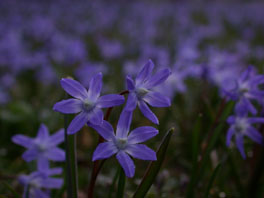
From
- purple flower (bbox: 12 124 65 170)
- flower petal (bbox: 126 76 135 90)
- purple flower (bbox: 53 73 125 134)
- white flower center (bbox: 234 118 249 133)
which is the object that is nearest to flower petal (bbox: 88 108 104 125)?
purple flower (bbox: 53 73 125 134)

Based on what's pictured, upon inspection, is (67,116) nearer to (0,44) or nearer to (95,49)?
(0,44)

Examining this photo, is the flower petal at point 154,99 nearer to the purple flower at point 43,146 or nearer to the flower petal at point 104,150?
the flower petal at point 104,150

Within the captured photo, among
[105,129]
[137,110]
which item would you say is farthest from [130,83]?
[137,110]

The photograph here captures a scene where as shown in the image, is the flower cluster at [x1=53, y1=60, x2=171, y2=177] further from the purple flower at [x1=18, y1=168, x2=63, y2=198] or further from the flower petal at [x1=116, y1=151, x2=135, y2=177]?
the purple flower at [x1=18, y1=168, x2=63, y2=198]

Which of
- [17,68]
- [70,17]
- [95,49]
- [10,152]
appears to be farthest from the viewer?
[70,17]

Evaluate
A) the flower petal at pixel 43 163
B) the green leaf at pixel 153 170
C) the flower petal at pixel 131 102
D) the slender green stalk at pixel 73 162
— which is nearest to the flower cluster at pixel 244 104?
the green leaf at pixel 153 170

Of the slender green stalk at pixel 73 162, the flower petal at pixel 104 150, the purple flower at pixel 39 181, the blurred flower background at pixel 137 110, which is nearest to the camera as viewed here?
the flower petal at pixel 104 150

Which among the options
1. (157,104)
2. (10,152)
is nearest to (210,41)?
(10,152)
